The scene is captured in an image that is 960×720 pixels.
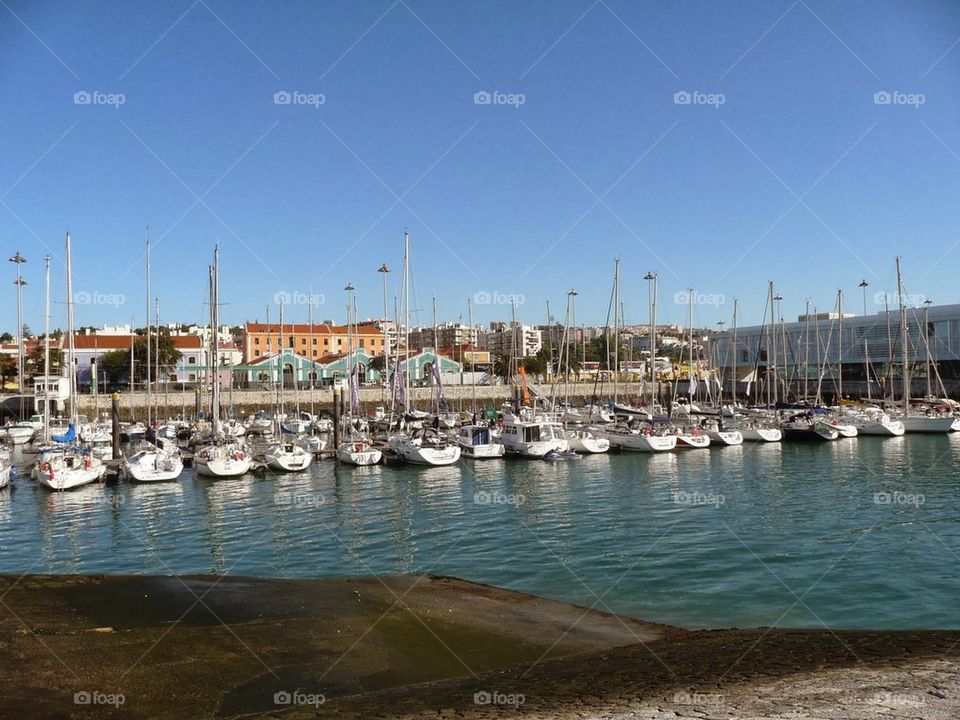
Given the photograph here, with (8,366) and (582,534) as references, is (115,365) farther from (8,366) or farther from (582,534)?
(582,534)

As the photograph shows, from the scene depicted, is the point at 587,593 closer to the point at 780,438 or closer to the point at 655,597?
the point at 655,597

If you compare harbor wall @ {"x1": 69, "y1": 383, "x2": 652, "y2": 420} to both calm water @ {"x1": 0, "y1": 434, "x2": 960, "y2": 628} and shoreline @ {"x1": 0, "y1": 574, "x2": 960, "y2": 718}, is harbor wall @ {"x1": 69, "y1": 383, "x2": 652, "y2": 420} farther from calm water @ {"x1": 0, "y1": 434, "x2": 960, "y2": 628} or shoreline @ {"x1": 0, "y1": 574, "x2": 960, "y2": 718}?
shoreline @ {"x1": 0, "y1": 574, "x2": 960, "y2": 718}

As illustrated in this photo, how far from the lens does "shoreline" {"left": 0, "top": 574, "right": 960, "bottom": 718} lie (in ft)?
35.1

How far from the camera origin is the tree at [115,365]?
106375 millimetres

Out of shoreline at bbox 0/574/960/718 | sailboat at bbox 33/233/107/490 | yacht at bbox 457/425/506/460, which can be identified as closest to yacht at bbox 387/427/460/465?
yacht at bbox 457/425/506/460

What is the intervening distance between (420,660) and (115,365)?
104434 mm

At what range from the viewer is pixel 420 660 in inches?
535

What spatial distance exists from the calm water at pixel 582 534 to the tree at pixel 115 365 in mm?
71252

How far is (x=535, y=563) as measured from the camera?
73.0 ft

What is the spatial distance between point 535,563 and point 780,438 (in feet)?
137

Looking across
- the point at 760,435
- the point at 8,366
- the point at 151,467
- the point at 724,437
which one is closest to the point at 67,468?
the point at 151,467

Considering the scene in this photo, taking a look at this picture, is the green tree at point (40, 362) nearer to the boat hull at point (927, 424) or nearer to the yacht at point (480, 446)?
the yacht at point (480, 446)

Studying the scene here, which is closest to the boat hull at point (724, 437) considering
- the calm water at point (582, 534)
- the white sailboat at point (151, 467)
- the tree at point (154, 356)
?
the calm water at point (582, 534)

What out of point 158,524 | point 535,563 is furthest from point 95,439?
point 535,563
